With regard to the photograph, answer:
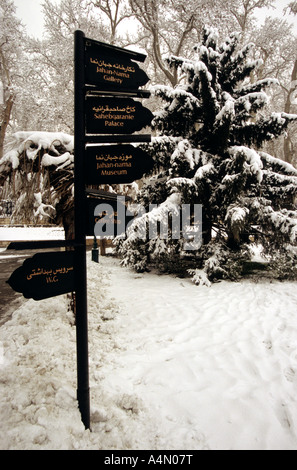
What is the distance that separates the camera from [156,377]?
10.2 ft

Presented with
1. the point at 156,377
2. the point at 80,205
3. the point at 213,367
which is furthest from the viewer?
the point at 213,367

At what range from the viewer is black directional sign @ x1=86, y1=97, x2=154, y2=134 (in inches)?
87.6

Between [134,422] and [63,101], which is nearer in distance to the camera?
[134,422]

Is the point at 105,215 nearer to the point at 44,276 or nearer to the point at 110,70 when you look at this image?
the point at 44,276

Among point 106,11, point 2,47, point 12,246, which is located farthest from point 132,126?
point 2,47

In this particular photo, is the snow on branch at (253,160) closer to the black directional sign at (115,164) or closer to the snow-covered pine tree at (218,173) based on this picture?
the snow-covered pine tree at (218,173)

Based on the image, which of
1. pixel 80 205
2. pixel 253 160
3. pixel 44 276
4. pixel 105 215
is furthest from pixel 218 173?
pixel 44 276

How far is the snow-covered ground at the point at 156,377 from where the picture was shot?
2.20 metres

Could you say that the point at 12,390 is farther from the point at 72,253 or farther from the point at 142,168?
the point at 142,168

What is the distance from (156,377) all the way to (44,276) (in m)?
2.05

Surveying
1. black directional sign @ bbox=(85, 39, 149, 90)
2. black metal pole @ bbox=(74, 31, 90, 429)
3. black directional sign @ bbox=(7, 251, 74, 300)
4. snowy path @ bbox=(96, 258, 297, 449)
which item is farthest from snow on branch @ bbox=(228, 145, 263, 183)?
black directional sign @ bbox=(7, 251, 74, 300)

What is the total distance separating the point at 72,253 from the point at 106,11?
1822 cm
